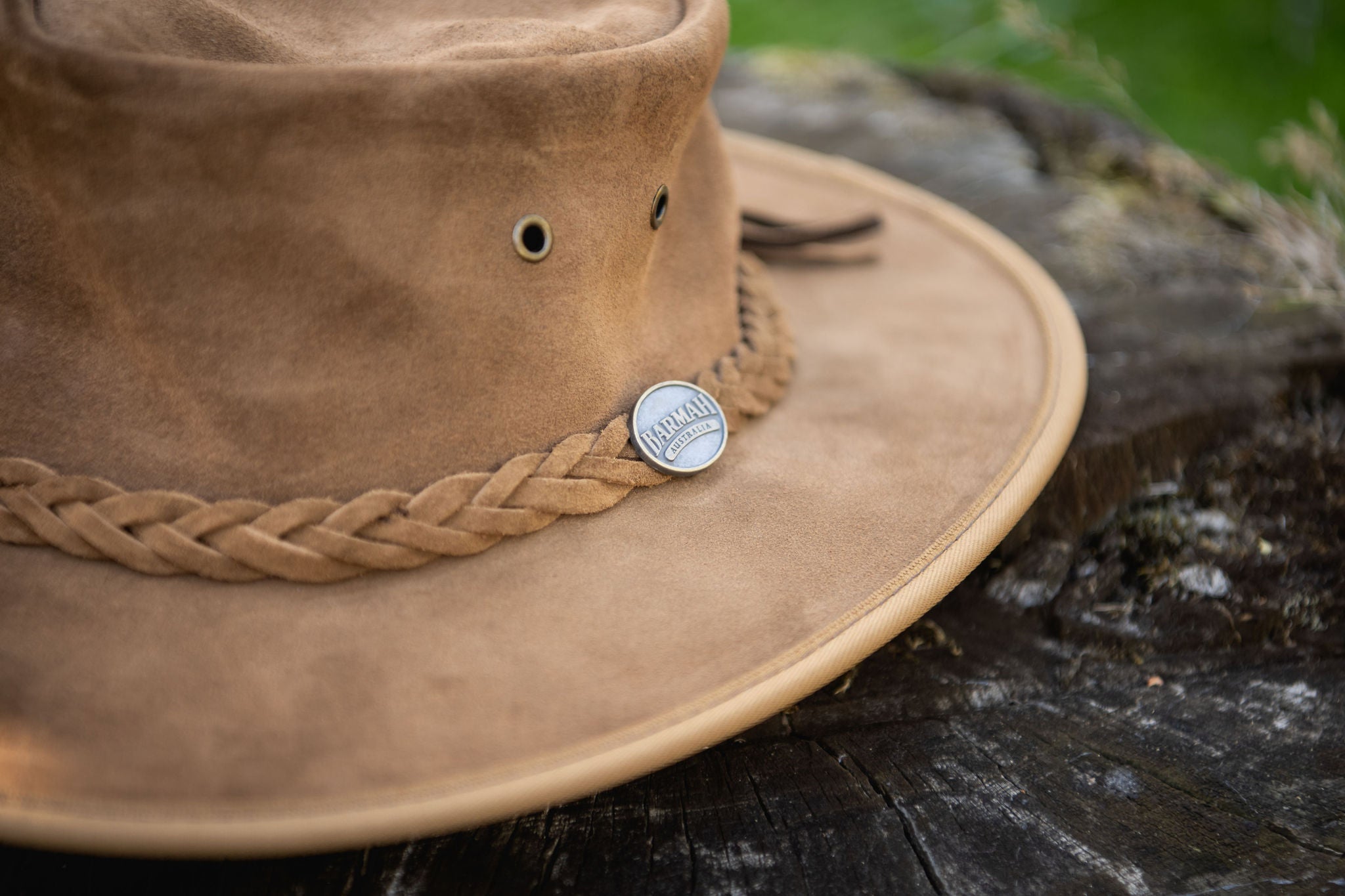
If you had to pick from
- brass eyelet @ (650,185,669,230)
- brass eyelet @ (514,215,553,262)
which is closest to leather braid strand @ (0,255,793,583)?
brass eyelet @ (514,215,553,262)

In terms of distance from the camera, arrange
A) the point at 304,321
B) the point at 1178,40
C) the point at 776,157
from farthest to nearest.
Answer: the point at 1178,40 → the point at 776,157 → the point at 304,321

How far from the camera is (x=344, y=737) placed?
1.07m

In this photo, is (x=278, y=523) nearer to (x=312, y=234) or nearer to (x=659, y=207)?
(x=312, y=234)

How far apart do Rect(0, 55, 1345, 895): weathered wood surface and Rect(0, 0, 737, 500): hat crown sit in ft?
1.73

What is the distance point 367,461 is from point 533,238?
35cm

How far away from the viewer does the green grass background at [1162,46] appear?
5.04 meters

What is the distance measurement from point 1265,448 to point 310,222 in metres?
1.81

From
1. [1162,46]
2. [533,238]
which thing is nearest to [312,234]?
[533,238]

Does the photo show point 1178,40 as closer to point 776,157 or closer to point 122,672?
point 776,157

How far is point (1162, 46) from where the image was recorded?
18.5ft

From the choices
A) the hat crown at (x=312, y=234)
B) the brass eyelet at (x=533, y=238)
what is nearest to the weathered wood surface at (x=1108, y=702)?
the hat crown at (x=312, y=234)

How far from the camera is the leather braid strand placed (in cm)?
117

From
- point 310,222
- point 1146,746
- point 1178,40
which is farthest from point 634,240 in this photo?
point 1178,40

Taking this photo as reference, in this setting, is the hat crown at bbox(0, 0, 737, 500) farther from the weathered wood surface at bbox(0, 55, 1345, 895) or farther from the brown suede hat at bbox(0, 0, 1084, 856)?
the weathered wood surface at bbox(0, 55, 1345, 895)
